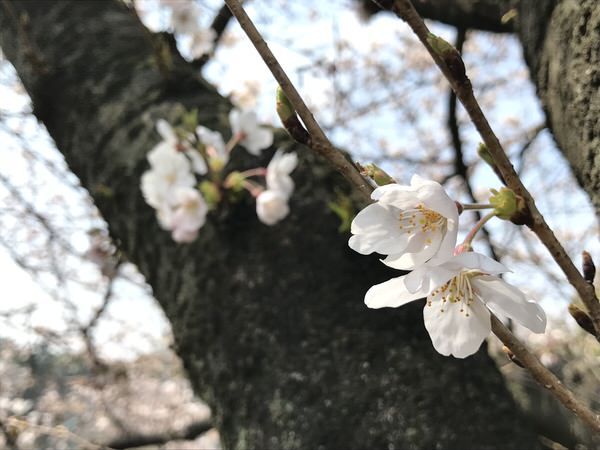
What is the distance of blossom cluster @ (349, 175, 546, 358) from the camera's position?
518 millimetres

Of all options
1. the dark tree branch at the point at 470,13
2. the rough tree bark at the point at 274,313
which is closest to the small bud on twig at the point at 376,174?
the rough tree bark at the point at 274,313

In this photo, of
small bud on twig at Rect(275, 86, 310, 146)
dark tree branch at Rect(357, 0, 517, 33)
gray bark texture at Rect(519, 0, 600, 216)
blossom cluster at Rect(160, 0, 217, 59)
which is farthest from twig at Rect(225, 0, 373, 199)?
blossom cluster at Rect(160, 0, 217, 59)

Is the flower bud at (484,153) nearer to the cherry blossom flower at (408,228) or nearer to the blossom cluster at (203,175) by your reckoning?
the cherry blossom flower at (408,228)

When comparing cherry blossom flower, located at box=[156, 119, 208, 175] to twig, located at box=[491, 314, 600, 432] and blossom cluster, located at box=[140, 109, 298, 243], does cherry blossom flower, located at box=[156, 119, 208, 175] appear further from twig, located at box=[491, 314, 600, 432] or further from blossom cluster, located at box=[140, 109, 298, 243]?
twig, located at box=[491, 314, 600, 432]

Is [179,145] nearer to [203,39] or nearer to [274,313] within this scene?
[274,313]

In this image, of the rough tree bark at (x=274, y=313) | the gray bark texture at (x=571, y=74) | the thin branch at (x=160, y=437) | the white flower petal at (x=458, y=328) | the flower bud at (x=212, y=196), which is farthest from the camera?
the thin branch at (x=160, y=437)

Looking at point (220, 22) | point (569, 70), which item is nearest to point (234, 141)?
point (569, 70)

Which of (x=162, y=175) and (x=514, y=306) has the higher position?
(x=514, y=306)

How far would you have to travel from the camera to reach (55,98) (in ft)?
5.79

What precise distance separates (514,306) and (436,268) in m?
0.10

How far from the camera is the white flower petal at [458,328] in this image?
60 cm

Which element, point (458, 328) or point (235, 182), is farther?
point (235, 182)

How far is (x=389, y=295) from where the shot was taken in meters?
0.55

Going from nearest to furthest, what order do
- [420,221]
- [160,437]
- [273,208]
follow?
[420,221], [273,208], [160,437]
